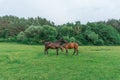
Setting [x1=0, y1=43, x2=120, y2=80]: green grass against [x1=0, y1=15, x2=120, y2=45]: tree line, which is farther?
[x1=0, y1=15, x2=120, y2=45]: tree line

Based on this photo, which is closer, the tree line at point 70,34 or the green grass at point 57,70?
the green grass at point 57,70

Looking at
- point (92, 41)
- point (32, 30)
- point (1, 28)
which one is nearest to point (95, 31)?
point (92, 41)

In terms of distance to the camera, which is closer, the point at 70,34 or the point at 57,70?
the point at 57,70

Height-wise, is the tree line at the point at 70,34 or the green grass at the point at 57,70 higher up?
the tree line at the point at 70,34

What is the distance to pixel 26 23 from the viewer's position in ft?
290

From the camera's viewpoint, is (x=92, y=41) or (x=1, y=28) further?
(x=1, y=28)

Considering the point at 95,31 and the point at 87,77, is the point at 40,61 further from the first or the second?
the point at 95,31

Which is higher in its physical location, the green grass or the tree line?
the tree line

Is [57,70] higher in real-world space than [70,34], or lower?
lower

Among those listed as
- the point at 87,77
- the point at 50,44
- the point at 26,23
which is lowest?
the point at 87,77

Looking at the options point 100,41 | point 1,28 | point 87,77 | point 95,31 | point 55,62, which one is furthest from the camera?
point 1,28

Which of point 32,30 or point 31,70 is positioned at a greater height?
point 32,30

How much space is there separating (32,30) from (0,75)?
163 feet

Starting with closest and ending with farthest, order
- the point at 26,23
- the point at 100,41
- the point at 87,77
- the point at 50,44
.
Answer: the point at 87,77 < the point at 50,44 < the point at 100,41 < the point at 26,23
